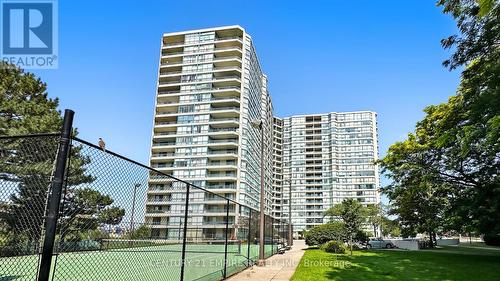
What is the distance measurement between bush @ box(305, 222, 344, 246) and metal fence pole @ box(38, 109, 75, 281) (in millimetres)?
29349

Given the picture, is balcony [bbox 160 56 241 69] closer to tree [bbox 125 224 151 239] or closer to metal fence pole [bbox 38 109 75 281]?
tree [bbox 125 224 151 239]

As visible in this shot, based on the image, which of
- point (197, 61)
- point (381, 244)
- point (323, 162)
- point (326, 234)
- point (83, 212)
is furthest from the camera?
point (323, 162)

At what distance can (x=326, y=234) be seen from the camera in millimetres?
33125

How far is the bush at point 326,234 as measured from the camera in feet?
103

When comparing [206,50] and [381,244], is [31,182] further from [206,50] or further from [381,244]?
[206,50]

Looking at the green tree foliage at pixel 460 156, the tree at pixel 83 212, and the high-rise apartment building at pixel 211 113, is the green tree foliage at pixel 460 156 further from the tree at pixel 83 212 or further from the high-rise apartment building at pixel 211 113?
the high-rise apartment building at pixel 211 113

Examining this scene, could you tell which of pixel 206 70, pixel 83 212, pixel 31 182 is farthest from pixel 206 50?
pixel 83 212

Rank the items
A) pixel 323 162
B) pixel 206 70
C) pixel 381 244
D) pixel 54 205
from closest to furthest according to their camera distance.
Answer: pixel 54 205 < pixel 381 244 < pixel 206 70 < pixel 323 162

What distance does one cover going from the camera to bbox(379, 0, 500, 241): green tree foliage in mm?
13680

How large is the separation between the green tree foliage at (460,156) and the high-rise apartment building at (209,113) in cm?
4384

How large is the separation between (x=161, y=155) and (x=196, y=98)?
48.5ft

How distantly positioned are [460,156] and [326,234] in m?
17.6

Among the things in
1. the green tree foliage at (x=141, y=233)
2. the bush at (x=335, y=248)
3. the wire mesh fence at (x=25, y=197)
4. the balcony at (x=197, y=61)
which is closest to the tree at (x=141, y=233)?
the green tree foliage at (x=141, y=233)

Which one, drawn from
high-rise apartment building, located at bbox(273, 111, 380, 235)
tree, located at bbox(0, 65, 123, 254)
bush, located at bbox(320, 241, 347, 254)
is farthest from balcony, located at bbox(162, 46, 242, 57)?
tree, located at bbox(0, 65, 123, 254)
